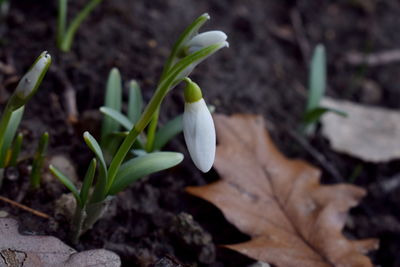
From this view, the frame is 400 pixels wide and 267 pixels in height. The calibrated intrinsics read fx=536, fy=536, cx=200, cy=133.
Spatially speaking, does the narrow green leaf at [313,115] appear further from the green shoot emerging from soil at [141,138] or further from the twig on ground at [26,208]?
the twig on ground at [26,208]

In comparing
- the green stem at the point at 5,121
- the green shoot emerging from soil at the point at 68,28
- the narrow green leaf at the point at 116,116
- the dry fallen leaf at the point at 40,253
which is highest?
the green shoot emerging from soil at the point at 68,28

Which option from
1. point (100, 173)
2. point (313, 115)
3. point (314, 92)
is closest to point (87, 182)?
point (100, 173)

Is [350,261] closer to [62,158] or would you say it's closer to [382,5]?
[62,158]

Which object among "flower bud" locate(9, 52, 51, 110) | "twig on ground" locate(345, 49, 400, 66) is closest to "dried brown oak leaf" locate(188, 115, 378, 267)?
"flower bud" locate(9, 52, 51, 110)

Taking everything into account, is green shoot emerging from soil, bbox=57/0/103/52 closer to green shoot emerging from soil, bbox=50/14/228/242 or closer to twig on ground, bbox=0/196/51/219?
green shoot emerging from soil, bbox=50/14/228/242

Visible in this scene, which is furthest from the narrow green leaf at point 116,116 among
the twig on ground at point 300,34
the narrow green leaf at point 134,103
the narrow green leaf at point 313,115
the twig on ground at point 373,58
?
the twig on ground at point 373,58

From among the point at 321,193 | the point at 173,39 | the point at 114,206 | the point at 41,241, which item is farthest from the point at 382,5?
the point at 41,241

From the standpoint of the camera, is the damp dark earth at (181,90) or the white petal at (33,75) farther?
the damp dark earth at (181,90)
